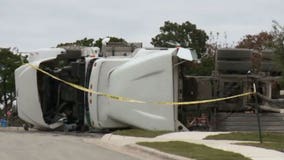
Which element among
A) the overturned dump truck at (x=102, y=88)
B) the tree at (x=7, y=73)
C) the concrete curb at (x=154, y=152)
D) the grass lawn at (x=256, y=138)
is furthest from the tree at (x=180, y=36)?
the concrete curb at (x=154, y=152)

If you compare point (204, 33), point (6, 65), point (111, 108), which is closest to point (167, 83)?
point (111, 108)

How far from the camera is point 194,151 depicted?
15.2 metres

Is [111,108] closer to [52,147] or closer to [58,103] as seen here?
[58,103]

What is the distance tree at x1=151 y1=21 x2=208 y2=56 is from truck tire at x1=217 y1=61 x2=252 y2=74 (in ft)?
136

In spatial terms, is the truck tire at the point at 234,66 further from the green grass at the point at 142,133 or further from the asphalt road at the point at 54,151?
the asphalt road at the point at 54,151

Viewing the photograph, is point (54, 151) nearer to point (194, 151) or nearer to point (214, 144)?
point (194, 151)

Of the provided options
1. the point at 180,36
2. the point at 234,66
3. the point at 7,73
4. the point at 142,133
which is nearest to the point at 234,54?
the point at 234,66

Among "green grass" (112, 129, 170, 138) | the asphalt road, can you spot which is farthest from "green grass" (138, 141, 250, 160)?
"green grass" (112, 129, 170, 138)

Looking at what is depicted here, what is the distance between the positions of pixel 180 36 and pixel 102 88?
4461cm

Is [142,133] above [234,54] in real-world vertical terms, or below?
below

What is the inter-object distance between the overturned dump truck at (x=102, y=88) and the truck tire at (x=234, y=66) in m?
1.73

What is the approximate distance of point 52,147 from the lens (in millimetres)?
18078

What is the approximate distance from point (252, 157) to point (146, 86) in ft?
34.6

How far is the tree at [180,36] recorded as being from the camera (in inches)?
2665
